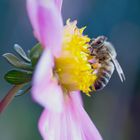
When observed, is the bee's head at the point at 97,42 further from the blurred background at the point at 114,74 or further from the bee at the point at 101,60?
the blurred background at the point at 114,74

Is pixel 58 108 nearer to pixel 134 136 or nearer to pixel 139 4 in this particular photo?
pixel 134 136

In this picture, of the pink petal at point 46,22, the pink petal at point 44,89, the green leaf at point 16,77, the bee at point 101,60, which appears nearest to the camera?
the pink petal at point 44,89

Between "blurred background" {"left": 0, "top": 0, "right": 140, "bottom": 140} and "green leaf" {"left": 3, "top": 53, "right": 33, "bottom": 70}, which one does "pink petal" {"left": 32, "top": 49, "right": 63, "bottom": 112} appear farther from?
"blurred background" {"left": 0, "top": 0, "right": 140, "bottom": 140}

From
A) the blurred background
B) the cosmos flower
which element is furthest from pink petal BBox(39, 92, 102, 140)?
the blurred background

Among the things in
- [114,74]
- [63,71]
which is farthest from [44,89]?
[114,74]

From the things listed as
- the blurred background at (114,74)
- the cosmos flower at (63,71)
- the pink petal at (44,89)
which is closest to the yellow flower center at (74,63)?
the cosmos flower at (63,71)

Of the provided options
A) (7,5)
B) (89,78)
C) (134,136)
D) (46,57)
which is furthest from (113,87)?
(46,57)

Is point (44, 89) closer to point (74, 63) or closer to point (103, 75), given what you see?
point (74, 63)
